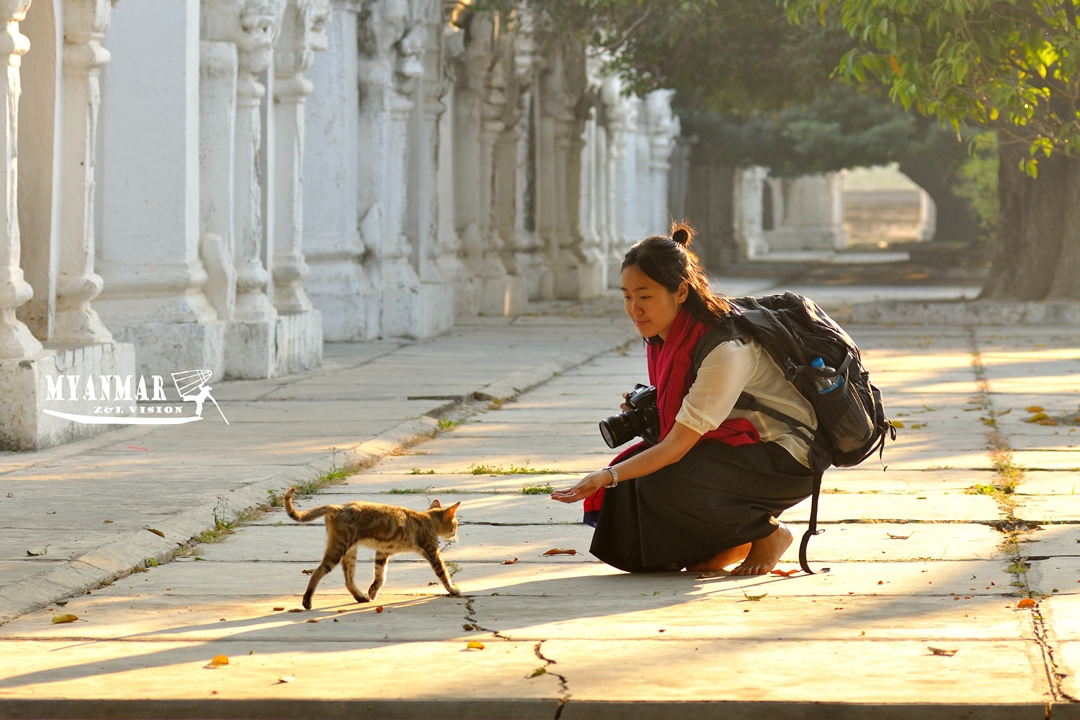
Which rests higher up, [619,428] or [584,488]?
[619,428]

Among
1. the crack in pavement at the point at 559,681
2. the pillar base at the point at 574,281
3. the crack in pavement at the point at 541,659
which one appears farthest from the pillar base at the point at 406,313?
the crack in pavement at the point at 559,681

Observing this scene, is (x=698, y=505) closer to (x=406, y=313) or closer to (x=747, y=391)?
(x=747, y=391)

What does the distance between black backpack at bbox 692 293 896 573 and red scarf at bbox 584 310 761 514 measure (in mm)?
41

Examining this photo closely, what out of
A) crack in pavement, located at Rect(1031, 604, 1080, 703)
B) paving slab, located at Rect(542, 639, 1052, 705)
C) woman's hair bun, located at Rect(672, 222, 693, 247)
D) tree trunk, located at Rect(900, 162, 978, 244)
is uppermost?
tree trunk, located at Rect(900, 162, 978, 244)

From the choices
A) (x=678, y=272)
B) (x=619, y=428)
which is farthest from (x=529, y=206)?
(x=678, y=272)

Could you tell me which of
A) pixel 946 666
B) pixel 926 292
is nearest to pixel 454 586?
pixel 946 666

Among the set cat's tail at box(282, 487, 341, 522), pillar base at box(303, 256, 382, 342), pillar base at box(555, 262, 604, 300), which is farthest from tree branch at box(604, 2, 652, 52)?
cat's tail at box(282, 487, 341, 522)

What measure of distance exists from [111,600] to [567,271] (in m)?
20.5

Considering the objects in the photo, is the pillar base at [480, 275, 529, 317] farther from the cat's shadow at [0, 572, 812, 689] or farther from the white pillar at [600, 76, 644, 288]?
the cat's shadow at [0, 572, 812, 689]

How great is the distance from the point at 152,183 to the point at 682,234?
622cm

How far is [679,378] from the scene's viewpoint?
16.4 feet

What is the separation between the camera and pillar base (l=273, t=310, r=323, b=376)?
38.7 feet

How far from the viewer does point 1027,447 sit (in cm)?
809

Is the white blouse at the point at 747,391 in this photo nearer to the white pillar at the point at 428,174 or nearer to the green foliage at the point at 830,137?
the white pillar at the point at 428,174
